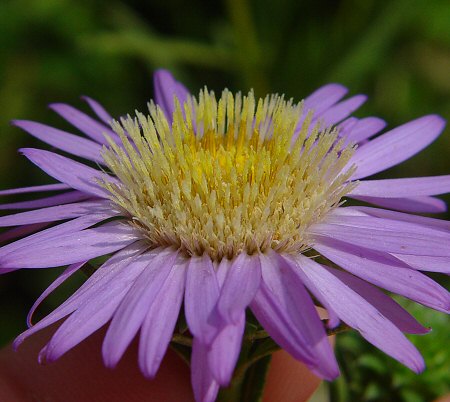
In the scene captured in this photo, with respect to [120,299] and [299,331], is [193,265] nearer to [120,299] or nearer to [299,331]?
[120,299]

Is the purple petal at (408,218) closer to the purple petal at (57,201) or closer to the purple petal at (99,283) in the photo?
the purple petal at (99,283)

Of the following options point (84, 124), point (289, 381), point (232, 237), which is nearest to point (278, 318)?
point (232, 237)

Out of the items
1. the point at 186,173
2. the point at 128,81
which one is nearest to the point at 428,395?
the point at 186,173

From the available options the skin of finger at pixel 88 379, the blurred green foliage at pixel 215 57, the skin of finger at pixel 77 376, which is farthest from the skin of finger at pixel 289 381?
the blurred green foliage at pixel 215 57

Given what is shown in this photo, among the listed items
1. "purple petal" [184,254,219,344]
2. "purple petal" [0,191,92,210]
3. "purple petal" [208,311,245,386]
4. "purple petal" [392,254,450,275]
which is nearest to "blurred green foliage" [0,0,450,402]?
"purple petal" [0,191,92,210]

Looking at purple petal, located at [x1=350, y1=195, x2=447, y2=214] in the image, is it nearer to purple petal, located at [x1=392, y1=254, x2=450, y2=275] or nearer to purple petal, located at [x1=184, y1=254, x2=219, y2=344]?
purple petal, located at [x1=392, y1=254, x2=450, y2=275]

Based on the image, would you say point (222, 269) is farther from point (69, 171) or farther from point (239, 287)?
point (69, 171)
